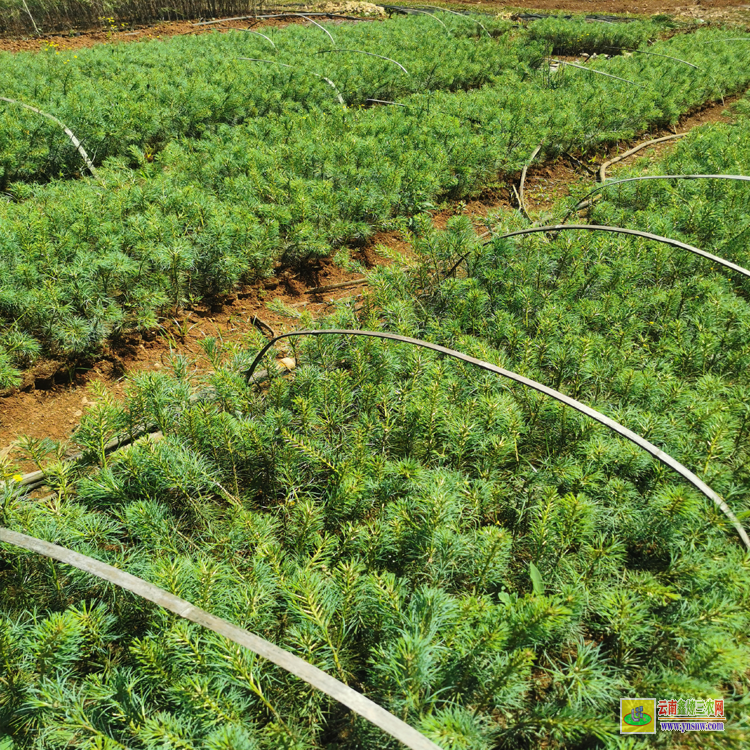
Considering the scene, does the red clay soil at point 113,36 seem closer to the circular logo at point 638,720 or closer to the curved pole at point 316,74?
the curved pole at point 316,74

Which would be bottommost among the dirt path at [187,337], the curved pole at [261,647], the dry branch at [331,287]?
the dry branch at [331,287]

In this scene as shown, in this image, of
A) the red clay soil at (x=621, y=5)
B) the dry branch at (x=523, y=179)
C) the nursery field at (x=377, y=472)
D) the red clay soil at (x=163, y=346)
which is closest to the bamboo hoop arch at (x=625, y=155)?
the dry branch at (x=523, y=179)

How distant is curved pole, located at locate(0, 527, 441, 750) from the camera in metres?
1.25

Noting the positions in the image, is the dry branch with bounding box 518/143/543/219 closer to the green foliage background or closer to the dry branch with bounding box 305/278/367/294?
the green foliage background

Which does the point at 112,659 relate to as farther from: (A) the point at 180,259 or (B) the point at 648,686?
(A) the point at 180,259

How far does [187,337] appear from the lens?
405cm

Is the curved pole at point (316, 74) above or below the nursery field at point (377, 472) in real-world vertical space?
above

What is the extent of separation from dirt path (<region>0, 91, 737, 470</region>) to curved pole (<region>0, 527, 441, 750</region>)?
1.15m

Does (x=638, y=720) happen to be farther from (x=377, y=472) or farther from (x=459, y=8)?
(x=459, y=8)

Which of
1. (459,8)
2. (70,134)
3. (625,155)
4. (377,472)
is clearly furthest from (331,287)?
(459,8)

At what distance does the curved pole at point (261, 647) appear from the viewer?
4.09 feet

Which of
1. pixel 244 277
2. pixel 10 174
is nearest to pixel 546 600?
pixel 244 277

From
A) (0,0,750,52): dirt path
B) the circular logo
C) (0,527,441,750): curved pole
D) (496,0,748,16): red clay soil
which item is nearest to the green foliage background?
(0,527,441,750): curved pole

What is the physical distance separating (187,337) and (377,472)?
2362 millimetres
